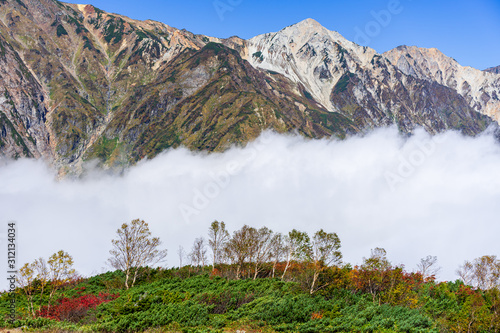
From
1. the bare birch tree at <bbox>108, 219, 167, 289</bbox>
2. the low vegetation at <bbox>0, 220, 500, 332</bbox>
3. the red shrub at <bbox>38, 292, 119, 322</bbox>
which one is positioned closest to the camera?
the low vegetation at <bbox>0, 220, 500, 332</bbox>

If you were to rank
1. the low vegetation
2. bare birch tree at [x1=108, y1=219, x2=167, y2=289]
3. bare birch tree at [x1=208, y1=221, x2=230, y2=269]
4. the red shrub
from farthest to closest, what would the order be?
bare birch tree at [x1=208, y1=221, x2=230, y2=269], bare birch tree at [x1=108, y1=219, x2=167, y2=289], the red shrub, the low vegetation

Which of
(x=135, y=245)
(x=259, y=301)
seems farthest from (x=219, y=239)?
(x=259, y=301)

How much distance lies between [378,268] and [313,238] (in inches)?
434

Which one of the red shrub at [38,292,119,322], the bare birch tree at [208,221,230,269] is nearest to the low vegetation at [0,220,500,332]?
the red shrub at [38,292,119,322]

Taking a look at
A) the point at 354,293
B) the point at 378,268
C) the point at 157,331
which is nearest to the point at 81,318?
the point at 157,331

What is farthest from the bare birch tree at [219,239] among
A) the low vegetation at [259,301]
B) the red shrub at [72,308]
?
the red shrub at [72,308]

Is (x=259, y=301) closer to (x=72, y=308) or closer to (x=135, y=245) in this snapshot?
(x=72, y=308)

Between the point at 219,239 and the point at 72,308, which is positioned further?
the point at 219,239

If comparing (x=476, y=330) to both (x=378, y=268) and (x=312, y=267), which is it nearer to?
(x=378, y=268)

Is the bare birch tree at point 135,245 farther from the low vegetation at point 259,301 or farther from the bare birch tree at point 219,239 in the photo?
the bare birch tree at point 219,239

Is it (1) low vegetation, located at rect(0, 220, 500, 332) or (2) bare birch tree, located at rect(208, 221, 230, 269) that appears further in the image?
(2) bare birch tree, located at rect(208, 221, 230, 269)

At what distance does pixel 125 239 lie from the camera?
232ft

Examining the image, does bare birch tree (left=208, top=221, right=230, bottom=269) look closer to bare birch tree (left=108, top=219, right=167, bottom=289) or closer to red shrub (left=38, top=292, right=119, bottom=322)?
bare birch tree (left=108, top=219, right=167, bottom=289)

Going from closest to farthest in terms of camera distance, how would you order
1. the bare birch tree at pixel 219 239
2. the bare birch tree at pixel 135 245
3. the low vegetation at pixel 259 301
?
the low vegetation at pixel 259 301
the bare birch tree at pixel 135 245
the bare birch tree at pixel 219 239
